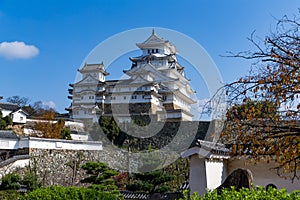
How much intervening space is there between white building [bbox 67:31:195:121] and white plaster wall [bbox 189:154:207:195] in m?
25.6

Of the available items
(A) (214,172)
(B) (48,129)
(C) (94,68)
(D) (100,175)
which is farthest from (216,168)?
(C) (94,68)

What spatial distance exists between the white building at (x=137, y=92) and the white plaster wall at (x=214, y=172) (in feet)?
83.9

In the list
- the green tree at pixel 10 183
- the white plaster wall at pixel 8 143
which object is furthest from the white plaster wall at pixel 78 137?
the green tree at pixel 10 183

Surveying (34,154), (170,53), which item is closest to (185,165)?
(34,154)

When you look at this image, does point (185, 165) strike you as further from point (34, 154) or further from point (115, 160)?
point (34, 154)

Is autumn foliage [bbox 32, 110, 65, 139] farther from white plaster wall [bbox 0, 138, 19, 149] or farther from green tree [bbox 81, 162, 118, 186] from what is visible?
green tree [bbox 81, 162, 118, 186]

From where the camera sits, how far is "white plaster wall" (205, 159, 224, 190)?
7.75 m

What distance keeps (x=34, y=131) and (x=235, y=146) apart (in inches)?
996

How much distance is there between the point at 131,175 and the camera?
20531mm

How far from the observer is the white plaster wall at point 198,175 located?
7797mm

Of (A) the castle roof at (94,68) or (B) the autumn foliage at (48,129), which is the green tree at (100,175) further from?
(A) the castle roof at (94,68)

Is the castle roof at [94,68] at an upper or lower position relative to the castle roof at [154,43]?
lower

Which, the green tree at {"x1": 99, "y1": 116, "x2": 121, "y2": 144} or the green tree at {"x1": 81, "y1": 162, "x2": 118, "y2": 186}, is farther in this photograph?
the green tree at {"x1": 99, "y1": 116, "x2": 121, "y2": 144}

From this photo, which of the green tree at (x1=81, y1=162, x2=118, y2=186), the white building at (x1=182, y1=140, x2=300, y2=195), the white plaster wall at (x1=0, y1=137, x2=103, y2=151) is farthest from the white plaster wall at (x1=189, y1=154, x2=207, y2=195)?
the white plaster wall at (x1=0, y1=137, x2=103, y2=151)
